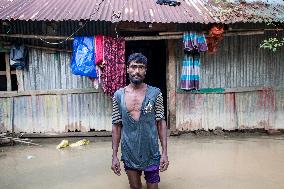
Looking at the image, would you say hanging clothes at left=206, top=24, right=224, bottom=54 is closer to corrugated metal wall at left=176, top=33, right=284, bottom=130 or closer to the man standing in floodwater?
corrugated metal wall at left=176, top=33, right=284, bottom=130

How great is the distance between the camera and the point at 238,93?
9008mm

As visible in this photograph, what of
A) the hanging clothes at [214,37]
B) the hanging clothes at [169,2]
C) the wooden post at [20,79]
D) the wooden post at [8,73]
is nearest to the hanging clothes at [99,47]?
the hanging clothes at [169,2]

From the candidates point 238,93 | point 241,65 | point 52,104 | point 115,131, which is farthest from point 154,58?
point 115,131

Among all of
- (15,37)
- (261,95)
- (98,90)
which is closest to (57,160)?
(98,90)

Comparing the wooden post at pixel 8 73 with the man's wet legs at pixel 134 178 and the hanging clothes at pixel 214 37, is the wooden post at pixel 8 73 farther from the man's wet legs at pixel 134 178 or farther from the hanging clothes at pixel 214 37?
the man's wet legs at pixel 134 178

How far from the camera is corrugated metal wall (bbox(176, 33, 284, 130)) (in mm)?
8883

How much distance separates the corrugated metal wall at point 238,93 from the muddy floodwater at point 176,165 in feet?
2.01

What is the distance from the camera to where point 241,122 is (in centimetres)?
911

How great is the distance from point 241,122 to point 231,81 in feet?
3.70

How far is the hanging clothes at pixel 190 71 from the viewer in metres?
8.46

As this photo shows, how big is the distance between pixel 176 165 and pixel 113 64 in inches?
114

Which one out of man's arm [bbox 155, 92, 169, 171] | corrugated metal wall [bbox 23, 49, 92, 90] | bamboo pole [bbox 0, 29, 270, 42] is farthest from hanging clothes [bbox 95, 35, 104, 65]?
man's arm [bbox 155, 92, 169, 171]

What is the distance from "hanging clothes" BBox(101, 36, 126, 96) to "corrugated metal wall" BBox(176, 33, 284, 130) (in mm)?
1600

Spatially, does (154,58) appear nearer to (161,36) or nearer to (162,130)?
(161,36)
